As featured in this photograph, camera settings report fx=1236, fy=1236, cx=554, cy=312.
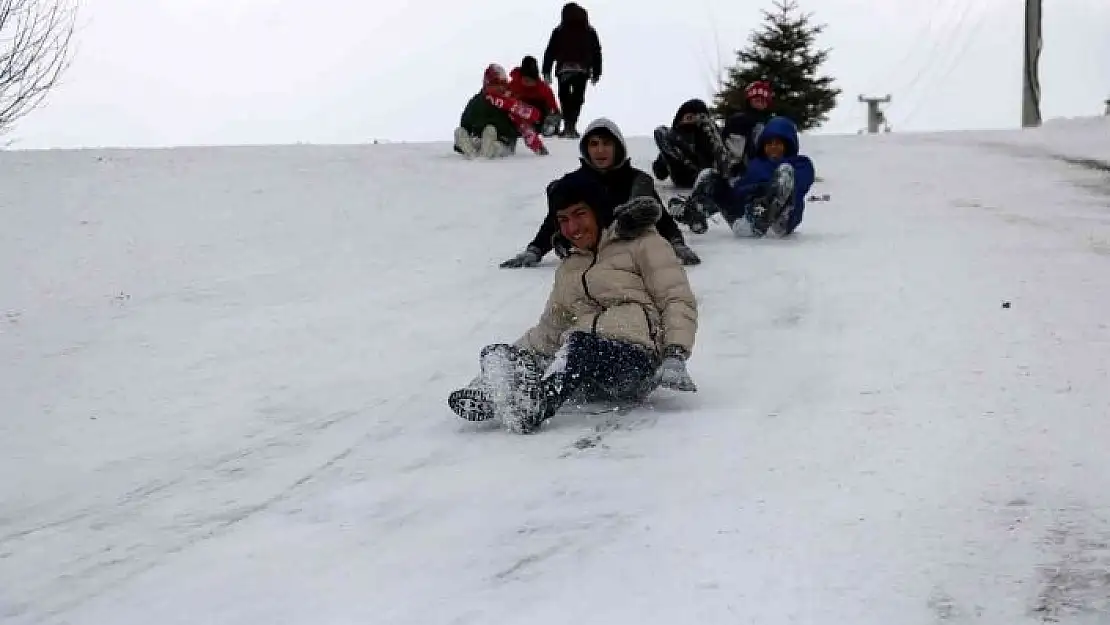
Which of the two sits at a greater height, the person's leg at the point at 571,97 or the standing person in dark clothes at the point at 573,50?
A: the standing person in dark clothes at the point at 573,50

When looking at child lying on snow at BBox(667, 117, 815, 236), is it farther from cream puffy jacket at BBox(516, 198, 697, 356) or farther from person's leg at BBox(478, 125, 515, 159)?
person's leg at BBox(478, 125, 515, 159)

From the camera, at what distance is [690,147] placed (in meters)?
10.0

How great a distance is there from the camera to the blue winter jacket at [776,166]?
27.5 ft

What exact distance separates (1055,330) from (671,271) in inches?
71.8

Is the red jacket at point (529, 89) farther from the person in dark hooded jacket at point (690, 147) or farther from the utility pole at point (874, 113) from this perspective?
the utility pole at point (874, 113)

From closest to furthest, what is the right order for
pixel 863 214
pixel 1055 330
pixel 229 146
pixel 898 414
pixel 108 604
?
1. pixel 108 604
2. pixel 898 414
3. pixel 1055 330
4. pixel 863 214
5. pixel 229 146

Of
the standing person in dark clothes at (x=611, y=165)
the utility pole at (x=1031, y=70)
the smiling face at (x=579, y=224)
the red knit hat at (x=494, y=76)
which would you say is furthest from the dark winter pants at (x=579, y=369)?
the utility pole at (x=1031, y=70)

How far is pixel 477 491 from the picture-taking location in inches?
145

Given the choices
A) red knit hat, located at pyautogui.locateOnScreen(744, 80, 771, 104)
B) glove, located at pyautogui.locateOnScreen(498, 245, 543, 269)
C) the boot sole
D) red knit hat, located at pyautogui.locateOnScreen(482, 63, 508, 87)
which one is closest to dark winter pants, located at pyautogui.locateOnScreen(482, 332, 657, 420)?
the boot sole

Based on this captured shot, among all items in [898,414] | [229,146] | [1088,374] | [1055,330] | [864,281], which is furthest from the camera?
[229,146]

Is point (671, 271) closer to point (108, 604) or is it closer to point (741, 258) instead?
point (108, 604)

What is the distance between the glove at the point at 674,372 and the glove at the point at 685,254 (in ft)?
10.5

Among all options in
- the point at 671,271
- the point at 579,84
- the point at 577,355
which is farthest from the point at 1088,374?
the point at 579,84

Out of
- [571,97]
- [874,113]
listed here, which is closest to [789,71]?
[874,113]
